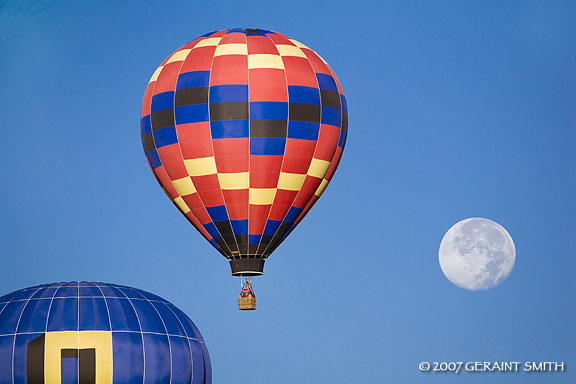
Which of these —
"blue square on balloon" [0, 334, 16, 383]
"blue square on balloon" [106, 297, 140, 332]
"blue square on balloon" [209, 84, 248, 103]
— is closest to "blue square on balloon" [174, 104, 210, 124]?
"blue square on balloon" [209, 84, 248, 103]

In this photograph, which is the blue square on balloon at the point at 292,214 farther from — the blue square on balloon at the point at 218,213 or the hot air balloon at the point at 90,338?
the hot air balloon at the point at 90,338

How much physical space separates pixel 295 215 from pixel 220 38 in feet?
13.6

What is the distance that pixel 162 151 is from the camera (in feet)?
142

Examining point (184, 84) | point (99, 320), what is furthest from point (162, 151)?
point (99, 320)

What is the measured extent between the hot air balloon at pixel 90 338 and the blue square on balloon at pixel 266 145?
3.86 metres

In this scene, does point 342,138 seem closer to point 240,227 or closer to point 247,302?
point 240,227

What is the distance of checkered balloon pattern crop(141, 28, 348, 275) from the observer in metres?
42.4

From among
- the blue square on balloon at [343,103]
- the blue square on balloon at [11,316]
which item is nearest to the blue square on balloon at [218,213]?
the blue square on balloon at [343,103]

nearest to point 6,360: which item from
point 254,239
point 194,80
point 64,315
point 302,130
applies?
point 64,315

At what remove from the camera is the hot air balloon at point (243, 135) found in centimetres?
4241

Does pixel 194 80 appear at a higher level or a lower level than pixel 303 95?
higher

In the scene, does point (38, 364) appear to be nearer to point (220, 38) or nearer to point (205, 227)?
point (205, 227)

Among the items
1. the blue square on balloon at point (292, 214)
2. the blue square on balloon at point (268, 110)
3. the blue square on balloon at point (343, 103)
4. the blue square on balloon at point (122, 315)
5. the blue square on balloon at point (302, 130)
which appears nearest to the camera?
the blue square on balloon at point (122, 315)

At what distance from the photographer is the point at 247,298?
4294cm
